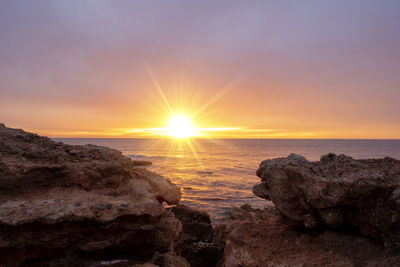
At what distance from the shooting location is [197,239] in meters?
9.32

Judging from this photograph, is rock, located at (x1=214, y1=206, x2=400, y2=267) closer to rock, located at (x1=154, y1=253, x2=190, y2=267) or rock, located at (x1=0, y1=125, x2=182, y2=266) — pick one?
rock, located at (x1=154, y1=253, x2=190, y2=267)

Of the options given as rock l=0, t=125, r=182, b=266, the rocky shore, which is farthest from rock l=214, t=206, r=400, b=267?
rock l=0, t=125, r=182, b=266

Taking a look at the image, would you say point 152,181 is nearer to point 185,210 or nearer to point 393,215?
point 185,210

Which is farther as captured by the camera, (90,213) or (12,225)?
(90,213)

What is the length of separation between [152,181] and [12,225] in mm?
3735

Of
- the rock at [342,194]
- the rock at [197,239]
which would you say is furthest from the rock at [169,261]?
the rock at [342,194]

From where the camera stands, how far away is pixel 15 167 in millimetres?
5617

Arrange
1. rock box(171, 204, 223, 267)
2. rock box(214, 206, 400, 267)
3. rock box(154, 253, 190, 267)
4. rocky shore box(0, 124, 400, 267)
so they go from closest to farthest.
A: rock box(214, 206, 400, 267) → rocky shore box(0, 124, 400, 267) → rock box(154, 253, 190, 267) → rock box(171, 204, 223, 267)

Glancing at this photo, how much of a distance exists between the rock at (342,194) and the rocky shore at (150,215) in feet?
0.07

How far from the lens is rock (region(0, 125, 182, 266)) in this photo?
4.78 metres

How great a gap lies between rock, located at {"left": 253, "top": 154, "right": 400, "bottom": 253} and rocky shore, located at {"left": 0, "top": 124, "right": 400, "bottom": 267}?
21 millimetres

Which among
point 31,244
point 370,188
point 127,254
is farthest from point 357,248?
point 31,244

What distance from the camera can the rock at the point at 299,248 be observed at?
459 centimetres

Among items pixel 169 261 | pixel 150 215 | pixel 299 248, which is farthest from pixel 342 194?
pixel 150 215
